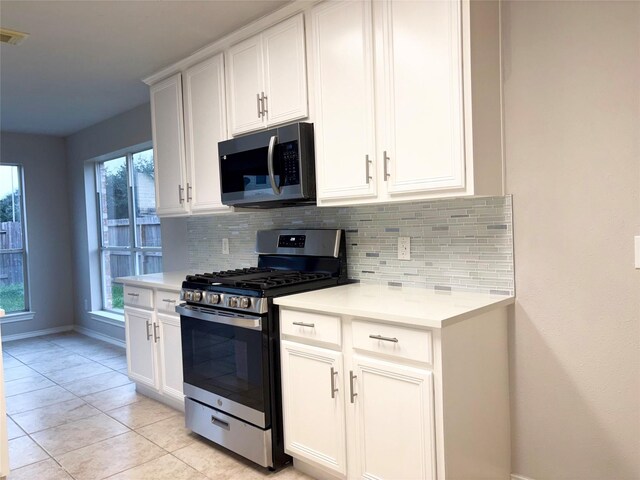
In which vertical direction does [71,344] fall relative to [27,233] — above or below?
below

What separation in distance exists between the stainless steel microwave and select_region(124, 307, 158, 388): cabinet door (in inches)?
43.2

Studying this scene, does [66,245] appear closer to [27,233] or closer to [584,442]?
[27,233]

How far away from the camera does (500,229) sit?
214 centimetres

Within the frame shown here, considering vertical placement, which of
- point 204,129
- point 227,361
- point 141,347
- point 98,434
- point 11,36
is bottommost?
point 98,434

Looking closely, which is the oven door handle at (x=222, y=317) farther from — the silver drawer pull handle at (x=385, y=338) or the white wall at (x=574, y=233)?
the white wall at (x=574, y=233)

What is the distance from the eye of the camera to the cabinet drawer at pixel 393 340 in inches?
69.6

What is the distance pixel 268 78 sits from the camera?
265cm

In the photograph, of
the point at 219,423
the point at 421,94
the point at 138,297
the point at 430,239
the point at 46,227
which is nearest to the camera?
the point at 421,94

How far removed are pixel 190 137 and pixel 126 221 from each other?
2461 millimetres

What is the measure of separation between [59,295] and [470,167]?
18.5 feet

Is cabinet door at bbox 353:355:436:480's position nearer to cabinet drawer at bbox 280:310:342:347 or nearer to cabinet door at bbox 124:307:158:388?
cabinet drawer at bbox 280:310:342:347

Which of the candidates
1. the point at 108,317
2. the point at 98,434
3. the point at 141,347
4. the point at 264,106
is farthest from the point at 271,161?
the point at 108,317

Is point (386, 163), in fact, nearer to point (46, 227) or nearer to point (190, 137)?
point (190, 137)

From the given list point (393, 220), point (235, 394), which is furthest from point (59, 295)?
point (393, 220)
